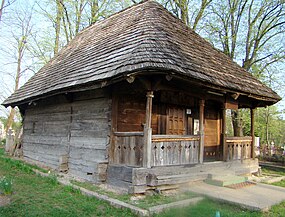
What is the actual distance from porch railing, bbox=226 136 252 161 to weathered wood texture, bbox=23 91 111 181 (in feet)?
14.0

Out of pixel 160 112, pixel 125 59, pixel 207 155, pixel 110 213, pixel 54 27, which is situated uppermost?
pixel 54 27

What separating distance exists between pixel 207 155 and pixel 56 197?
21.8 feet

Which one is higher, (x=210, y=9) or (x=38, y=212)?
(x=210, y=9)

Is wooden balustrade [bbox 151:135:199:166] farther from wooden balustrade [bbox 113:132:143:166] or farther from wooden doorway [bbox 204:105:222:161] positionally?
wooden doorway [bbox 204:105:222:161]

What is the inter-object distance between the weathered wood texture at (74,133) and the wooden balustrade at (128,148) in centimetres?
38

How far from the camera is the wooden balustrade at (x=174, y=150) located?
22.3ft

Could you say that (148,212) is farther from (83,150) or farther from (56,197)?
(83,150)

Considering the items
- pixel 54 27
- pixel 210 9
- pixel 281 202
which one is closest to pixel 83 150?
pixel 281 202

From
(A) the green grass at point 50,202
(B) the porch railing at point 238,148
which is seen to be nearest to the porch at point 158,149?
(A) the green grass at point 50,202

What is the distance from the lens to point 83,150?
885 centimetres

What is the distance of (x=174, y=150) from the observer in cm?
721

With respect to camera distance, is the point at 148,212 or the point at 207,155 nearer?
the point at 148,212

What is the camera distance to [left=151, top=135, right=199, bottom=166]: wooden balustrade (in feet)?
22.3

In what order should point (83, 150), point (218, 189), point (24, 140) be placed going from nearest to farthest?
point (218, 189)
point (83, 150)
point (24, 140)
